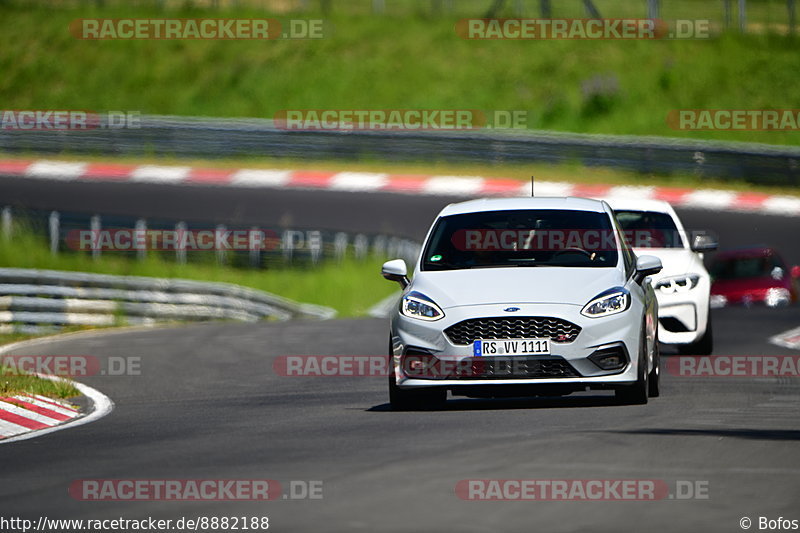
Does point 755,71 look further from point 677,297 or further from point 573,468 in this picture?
point 573,468

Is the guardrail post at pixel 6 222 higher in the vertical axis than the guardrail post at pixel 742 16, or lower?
lower

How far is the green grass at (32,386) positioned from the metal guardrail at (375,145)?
70.9 ft

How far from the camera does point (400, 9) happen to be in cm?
4881

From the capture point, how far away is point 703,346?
51.1 ft

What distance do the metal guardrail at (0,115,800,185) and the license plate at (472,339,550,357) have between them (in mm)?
23350

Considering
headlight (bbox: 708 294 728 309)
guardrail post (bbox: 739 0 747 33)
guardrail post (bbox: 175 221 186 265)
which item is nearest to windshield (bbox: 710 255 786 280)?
headlight (bbox: 708 294 728 309)

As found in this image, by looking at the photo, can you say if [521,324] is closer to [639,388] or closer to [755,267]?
[639,388]

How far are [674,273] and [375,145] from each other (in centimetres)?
2119

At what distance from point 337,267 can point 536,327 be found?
17.6 meters

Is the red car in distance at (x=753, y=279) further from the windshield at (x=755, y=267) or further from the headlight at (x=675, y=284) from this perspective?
the headlight at (x=675, y=284)

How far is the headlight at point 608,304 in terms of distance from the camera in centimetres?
1076

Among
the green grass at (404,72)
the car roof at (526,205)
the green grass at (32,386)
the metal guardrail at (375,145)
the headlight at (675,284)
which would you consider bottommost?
the green grass at (32,386)

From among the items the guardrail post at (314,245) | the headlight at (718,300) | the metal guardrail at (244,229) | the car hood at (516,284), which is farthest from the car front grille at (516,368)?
the guardrail post at (314,245)

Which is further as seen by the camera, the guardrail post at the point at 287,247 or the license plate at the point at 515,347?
the guardrail post at the point at 287,247
